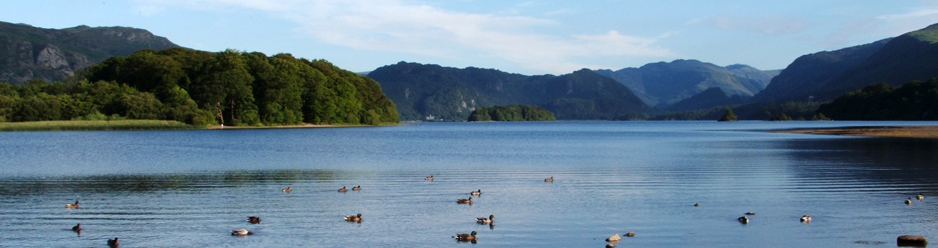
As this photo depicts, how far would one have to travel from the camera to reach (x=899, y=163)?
44250mm

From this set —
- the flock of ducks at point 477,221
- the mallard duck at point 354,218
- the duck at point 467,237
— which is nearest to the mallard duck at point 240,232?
the flock of ducks at point 477,221

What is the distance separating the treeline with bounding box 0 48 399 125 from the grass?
12.9 feet

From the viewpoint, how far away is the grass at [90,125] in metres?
110

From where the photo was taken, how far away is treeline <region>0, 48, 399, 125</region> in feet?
398

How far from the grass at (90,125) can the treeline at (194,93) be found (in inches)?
155

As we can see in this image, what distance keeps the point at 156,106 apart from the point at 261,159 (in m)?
83.5

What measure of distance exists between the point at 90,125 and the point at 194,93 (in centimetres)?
2254

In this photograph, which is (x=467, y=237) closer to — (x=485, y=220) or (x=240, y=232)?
(x=485, y=220)

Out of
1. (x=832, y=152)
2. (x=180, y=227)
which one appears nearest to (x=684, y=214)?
(x=180, y=227)

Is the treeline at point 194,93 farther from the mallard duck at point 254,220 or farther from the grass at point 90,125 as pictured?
the mallard duck at point 254,220

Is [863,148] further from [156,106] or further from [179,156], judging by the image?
[156,106]

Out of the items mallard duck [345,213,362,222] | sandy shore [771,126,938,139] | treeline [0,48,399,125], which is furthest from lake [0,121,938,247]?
treeline [0,48,399,125]

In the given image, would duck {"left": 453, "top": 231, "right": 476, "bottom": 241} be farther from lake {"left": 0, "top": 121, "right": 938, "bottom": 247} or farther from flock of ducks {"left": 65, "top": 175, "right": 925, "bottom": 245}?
lake {"left": 0, "top": 121, "right": 938, "bottom": 247}

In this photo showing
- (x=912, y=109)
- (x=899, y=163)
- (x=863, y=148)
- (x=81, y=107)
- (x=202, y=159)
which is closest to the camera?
(x=899, y=163)
